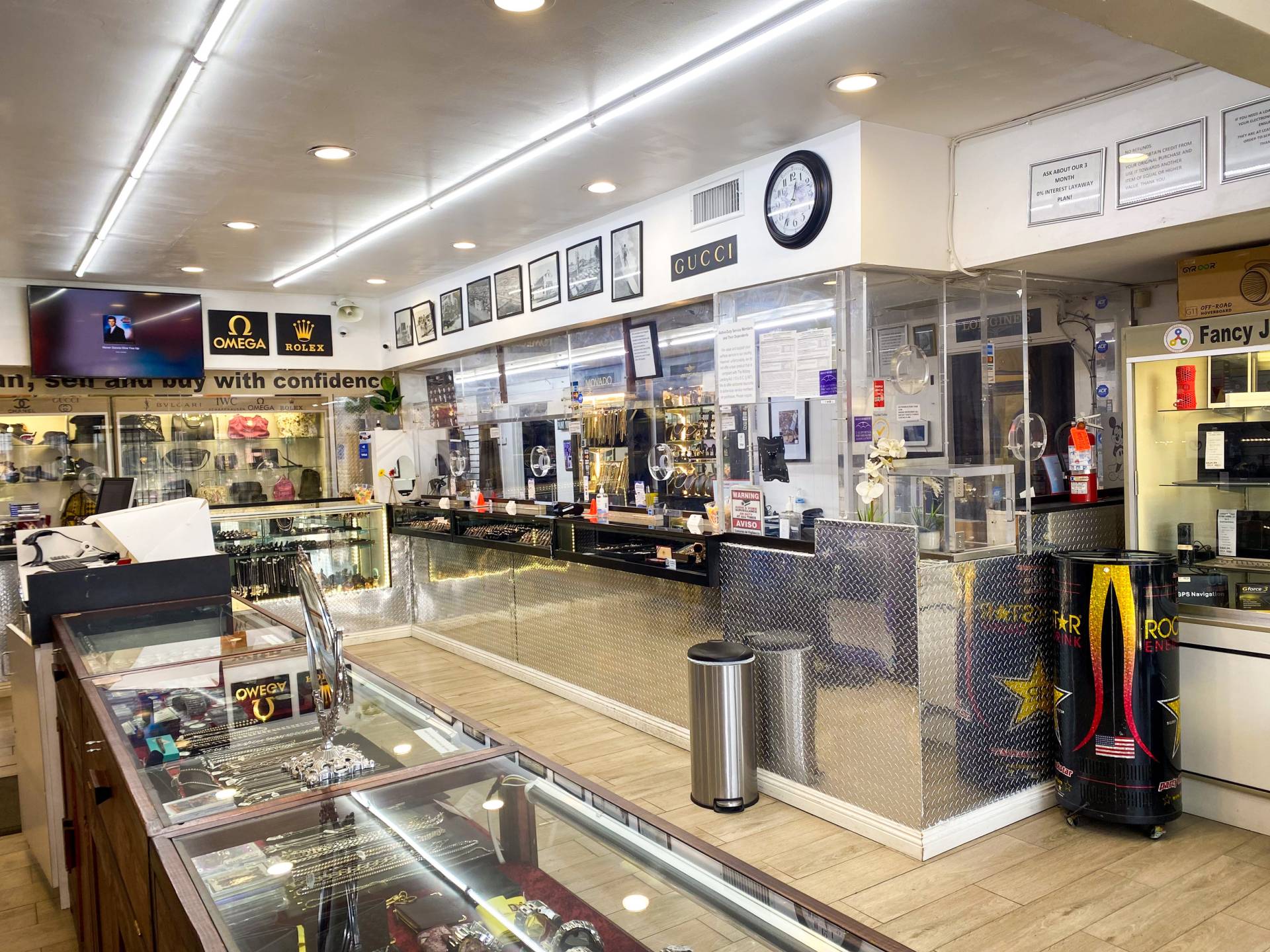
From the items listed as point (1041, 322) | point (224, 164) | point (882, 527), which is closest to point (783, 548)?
point (882, 527)

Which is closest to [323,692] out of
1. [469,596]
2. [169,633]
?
[169,633]

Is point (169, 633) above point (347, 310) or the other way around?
the other way around

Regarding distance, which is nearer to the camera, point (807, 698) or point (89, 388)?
point (807, 698)

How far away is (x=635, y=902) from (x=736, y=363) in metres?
3.77

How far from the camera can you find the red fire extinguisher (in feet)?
15.6

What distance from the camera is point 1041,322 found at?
5.25 m

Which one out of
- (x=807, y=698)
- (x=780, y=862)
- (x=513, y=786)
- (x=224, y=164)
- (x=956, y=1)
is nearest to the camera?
(x=513, y=786)

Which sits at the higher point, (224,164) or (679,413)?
(224,164)

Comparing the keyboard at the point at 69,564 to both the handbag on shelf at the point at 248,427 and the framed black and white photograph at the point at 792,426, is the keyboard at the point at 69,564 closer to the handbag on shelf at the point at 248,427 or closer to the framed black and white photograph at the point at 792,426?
the framed black and white photograph at the point at 792,426

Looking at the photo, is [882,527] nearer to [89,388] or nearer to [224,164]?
[224,164]

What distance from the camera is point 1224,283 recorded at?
4047mm

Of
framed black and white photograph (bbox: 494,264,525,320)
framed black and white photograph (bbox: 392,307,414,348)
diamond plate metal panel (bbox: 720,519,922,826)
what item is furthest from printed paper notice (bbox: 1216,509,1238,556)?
framed black and white photograph (bbox: 392,307,414,348)

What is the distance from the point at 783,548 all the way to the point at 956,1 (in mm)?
2400

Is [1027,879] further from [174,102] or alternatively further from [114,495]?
[114,495]
